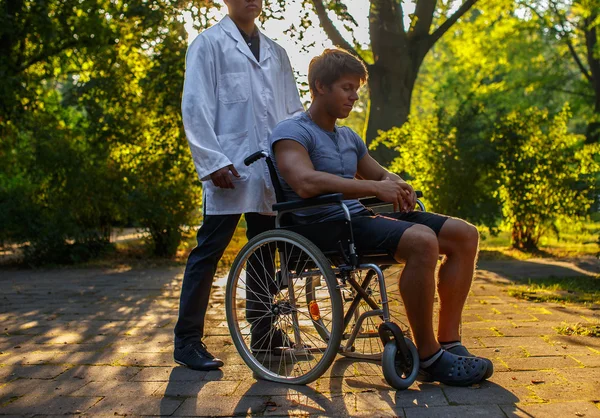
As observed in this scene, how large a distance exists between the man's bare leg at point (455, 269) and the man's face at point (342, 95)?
691mm

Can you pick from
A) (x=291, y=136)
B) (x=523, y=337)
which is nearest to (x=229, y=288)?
(x=291, y=136)

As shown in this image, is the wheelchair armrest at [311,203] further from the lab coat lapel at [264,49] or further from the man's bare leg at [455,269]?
the lab coat lapel at [264,49]

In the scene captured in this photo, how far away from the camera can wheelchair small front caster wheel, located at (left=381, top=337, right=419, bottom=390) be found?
10.3 ft

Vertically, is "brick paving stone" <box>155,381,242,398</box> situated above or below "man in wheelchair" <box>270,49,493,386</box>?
below

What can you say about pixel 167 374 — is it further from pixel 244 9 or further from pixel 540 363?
pixel 244 9

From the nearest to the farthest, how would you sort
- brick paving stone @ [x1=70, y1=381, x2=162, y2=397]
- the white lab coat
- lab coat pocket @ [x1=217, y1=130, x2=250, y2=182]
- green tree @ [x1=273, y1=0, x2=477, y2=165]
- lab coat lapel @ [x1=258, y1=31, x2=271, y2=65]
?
brick paving stone @ [x1=70, y1=381, x2=162, y2=397] → the white lab coat → lab coat pocket @ [x1=217, y1=130, x2=250, y2=182] → lab coat lapel @ [x1=258, y1=31, x2=271, y2=65] → green tree @ [x1=273, y1=0, x2=477, y2=165]

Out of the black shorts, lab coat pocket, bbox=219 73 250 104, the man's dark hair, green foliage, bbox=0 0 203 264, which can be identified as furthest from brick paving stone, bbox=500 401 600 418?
green foliage, bbox=0 0 203 264

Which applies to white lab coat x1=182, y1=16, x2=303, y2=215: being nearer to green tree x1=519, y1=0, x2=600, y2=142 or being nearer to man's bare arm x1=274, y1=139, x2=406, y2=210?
man's bare arm x1=274, y1=139, x2=406, y2=210

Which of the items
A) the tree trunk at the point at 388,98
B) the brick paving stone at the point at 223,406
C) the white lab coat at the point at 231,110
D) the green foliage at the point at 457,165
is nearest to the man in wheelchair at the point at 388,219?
the white lab coat at the point at 231,110

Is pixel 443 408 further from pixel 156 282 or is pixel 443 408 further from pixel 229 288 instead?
pixel 156 282

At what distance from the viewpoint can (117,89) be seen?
34.8ft

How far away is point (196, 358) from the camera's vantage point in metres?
3.76

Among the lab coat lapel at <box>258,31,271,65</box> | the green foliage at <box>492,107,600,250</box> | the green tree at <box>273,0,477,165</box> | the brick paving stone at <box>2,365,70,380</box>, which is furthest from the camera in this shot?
the green tree at <box>273,0,477,165</box>

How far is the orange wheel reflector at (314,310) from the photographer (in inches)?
144
